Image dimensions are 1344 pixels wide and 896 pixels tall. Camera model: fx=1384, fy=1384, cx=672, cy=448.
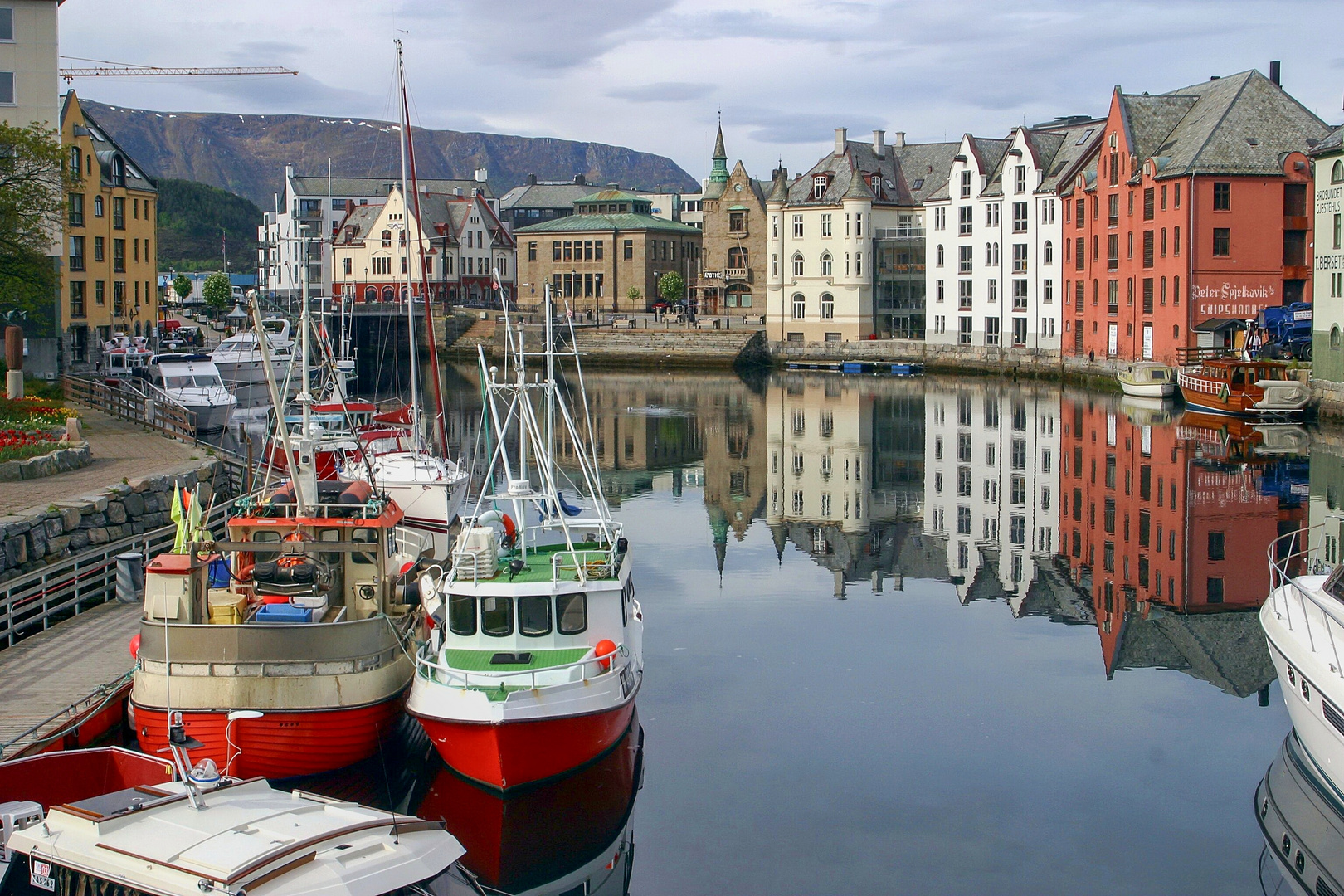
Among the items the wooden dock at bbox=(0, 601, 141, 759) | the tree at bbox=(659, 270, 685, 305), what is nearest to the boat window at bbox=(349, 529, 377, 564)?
the wooden dock at bbox=(0, 601, 141, 759)

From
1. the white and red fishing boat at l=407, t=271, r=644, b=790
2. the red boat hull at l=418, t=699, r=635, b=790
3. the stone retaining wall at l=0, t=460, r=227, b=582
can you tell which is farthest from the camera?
the stone retaining wall at l=0, t=460, r=227, b=582

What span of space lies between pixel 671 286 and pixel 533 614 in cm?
9573

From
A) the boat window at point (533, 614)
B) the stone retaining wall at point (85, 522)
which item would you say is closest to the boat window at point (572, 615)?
the boat window at point (533, 614)

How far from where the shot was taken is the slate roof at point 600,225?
118562mm

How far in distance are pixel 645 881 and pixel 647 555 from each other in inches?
724

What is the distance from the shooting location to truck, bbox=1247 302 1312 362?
58.9 m

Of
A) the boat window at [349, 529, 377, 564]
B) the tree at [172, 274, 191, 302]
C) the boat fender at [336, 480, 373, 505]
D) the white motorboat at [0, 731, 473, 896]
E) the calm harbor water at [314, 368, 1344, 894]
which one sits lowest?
the calm harbor water at [314, 368, 1344, 894]

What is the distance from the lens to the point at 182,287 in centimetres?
14588

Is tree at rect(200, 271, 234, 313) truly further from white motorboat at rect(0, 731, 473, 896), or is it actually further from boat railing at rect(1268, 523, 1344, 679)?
white motorboat at rect(0, 731, 473, 896)

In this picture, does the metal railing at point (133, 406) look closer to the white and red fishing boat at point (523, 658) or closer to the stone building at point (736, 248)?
the white and red fishing boat at point (523, 658)

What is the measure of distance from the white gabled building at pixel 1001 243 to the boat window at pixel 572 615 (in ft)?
212

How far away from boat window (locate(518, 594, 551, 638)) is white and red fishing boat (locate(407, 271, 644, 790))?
11 millimetres

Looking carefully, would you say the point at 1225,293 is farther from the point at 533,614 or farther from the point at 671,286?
the point at 671,286

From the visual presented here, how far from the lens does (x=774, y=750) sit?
62.9 ft
